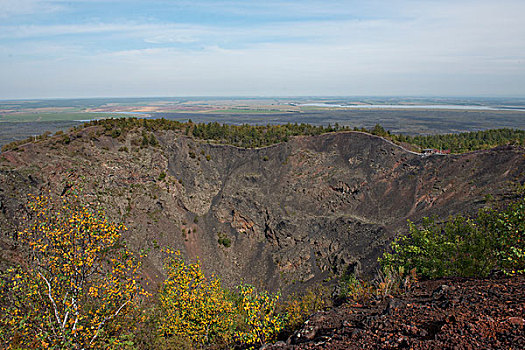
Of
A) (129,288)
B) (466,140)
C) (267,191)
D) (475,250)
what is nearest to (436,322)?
(475,250)

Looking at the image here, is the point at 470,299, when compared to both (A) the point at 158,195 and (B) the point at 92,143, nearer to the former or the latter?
(A) the point at 158,195

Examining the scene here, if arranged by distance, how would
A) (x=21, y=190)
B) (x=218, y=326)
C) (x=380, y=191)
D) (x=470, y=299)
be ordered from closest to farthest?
1. (x=470, y=299)
2. (x=218, y=326)
3. (x=21, y=190)
4. (x=380, y=191)

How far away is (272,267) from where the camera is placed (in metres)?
51.3

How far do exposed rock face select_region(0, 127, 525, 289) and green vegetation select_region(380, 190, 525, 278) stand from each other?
17980mm

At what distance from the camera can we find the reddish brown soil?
11.7 m

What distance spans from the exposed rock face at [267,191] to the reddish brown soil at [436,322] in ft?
87.0

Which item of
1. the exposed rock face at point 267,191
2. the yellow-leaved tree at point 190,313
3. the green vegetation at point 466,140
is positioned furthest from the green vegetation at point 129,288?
the green vegetation at point 466,140

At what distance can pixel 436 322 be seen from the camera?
1375 centimetres

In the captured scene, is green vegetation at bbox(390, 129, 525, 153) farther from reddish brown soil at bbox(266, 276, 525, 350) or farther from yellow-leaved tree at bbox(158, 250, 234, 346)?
yellow-leaved tree at bbox(158, 250, 234, 346)

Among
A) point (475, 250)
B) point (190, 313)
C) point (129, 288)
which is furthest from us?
point (475, 250)

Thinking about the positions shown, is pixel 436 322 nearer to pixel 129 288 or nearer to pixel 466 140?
pixel 129 288

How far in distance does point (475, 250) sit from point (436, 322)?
11.1 metres

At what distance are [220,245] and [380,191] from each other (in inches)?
1248

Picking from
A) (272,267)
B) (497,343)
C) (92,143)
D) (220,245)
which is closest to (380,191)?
(272,267)
